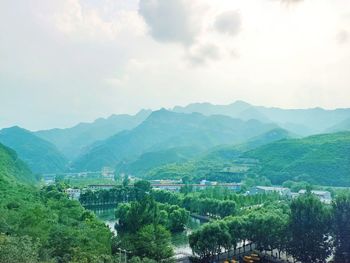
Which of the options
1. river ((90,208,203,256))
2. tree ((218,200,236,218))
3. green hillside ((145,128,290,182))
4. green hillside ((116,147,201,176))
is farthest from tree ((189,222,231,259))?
green hillside ((116,147,201,176))

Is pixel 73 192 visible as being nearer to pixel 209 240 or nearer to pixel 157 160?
pixel 209 240

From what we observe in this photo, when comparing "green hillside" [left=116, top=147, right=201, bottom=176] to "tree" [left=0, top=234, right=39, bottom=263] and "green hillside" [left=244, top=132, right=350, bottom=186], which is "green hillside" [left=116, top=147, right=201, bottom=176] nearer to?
"green hillside" [left=244, top=132, right=350, bottom=186]

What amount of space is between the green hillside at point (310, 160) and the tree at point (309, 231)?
56.7m

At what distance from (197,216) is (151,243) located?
2938 centimetres

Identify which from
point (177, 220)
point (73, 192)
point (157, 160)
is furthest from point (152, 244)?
point (157, 160)

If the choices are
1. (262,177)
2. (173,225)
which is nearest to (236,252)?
(173,225)

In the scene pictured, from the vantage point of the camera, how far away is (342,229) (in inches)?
1144

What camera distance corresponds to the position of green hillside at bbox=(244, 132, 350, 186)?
285 feet

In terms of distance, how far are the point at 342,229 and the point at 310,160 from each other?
229ft

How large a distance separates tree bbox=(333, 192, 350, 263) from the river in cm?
1323

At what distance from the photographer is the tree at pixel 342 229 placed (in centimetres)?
2883

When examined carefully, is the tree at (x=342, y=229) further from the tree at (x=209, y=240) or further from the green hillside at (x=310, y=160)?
the green hillside at (x=310, y=160)

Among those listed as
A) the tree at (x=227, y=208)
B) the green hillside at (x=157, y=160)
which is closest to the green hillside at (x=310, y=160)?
the tree at (x=227, y=208)

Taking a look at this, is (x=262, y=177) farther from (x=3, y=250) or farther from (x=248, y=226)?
(x=3, y=250)
